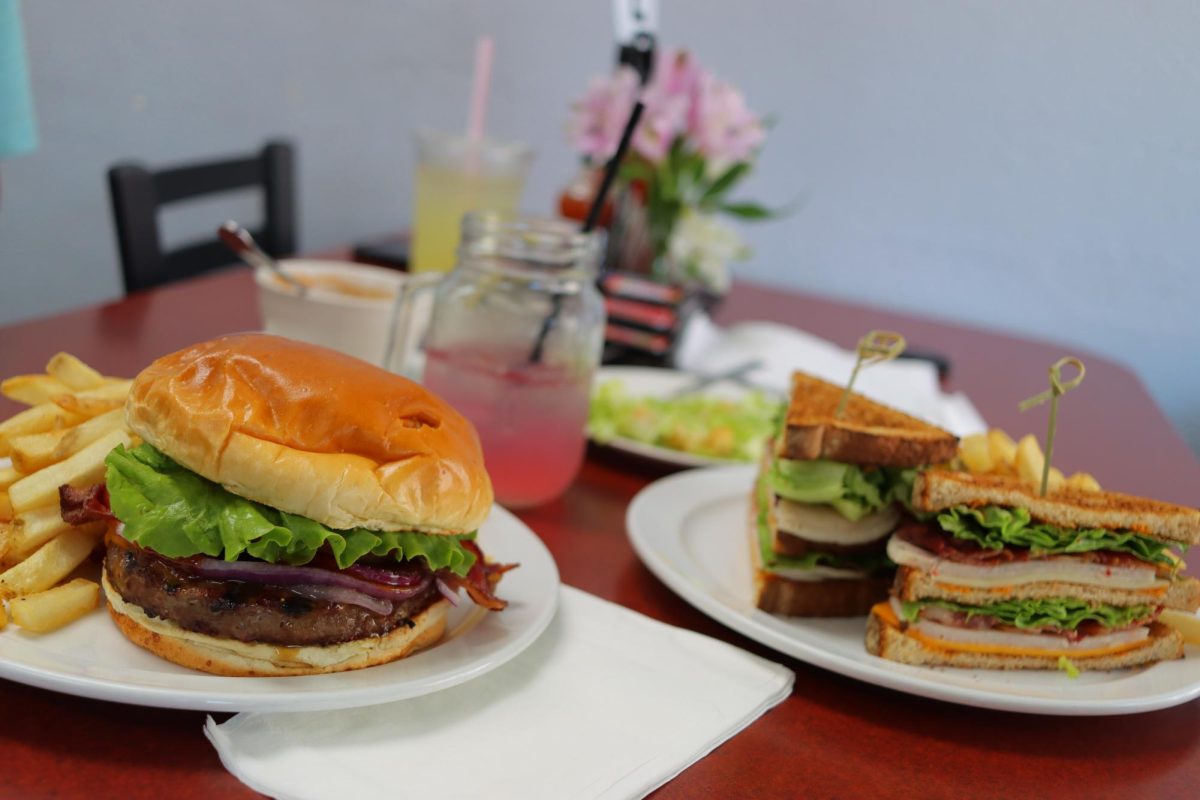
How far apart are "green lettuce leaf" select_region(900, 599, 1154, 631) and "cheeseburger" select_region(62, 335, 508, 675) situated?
0.70 m

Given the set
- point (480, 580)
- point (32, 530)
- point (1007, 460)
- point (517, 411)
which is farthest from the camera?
point (517, 411)

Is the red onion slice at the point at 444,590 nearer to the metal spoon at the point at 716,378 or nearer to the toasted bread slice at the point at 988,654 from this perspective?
the toasted bread slice at the point at 988,654

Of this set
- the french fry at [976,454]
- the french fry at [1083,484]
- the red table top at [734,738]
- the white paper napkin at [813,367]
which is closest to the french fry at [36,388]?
the red table top at [734,738]

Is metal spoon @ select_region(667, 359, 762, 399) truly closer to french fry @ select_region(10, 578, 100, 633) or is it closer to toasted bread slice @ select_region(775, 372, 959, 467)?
toasted bread slice @ select_region(775, 372, 959, 467)

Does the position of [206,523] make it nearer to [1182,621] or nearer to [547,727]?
[547,727]

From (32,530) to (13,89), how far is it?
1190 mm

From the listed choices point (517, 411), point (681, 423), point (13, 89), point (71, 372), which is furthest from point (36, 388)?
point (681, 423)

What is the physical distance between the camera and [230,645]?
117 centimetres

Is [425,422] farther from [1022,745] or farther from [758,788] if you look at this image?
A: [1022,745]

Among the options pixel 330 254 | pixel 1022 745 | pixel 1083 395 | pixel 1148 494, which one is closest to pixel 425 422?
pixel 1022 745

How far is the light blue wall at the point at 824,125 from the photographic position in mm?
4043

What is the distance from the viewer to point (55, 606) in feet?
3.85

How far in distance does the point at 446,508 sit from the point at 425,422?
5.6 inches

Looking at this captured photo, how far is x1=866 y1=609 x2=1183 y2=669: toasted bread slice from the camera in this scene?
4.94 ft
